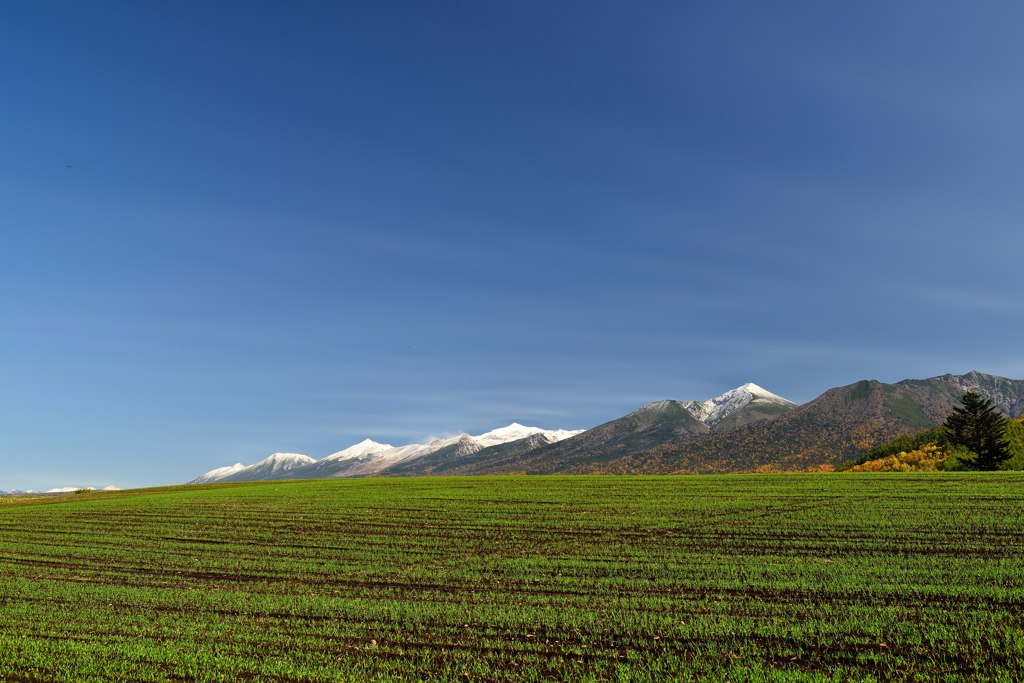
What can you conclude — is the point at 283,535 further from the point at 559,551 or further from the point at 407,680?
the point at 407,680

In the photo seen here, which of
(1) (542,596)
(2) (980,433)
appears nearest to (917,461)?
(2) (980,433)

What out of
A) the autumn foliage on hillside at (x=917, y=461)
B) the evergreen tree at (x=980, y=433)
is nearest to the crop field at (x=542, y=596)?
the autumn foliage on hillside at (x=917, y=461)

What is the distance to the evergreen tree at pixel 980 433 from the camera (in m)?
104

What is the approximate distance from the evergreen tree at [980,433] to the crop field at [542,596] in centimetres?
7251

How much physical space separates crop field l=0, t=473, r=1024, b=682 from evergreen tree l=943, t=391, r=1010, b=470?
7251 cm

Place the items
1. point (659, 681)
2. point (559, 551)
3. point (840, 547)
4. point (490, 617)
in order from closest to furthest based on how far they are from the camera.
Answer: point (659, 681), point (490, 617), point (840, 547), point (559, 551)

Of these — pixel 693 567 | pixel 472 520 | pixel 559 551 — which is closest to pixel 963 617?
pixel 693 567

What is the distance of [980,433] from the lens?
11031 centimetres

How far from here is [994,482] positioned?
56.9 m

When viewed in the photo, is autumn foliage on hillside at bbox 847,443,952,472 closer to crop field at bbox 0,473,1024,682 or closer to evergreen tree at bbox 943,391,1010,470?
evergreen tree at bbox 943,391,1010,470

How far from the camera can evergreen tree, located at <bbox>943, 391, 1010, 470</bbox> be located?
343 ft

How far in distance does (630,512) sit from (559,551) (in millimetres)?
15607

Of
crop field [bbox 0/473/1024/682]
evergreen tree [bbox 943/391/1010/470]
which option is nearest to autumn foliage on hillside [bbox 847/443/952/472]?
evergreen tree [bbox 943/391/1010/470]

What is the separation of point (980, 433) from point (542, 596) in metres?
120
